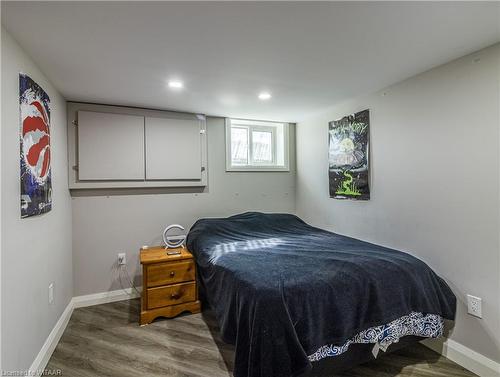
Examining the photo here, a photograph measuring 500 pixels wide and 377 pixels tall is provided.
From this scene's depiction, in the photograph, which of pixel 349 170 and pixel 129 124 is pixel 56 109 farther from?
pixel 349 170

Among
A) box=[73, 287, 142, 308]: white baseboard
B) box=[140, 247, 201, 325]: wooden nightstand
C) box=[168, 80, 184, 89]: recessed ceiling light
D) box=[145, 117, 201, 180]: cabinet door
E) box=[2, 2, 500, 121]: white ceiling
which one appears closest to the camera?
box=[2, 2, 500, 121]: white ceiling

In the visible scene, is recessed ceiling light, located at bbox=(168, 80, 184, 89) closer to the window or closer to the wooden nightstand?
the window

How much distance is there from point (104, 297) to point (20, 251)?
1.58 m

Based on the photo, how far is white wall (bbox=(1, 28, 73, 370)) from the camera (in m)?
1.40

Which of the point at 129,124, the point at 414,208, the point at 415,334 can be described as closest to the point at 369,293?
the point at 415,334

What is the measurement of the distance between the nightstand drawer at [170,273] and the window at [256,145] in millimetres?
1383

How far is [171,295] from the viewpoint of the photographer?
2.53m

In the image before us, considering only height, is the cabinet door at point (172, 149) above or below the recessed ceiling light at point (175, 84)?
below

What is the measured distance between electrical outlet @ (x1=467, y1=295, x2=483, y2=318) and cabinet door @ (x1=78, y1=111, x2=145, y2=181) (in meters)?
3.08

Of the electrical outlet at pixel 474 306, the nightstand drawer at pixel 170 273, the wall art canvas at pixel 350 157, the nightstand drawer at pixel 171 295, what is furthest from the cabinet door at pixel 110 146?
the electrical outlet at pixel 474 306

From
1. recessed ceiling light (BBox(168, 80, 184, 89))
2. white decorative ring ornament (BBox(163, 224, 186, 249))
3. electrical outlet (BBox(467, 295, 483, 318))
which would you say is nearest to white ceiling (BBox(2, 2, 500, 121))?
recessed ceiling light (BBox(168, 80, 184, 89))

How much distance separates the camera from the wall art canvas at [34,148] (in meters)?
1.60

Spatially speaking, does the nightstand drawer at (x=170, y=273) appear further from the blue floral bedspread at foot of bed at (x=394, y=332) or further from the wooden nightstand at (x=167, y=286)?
the blue floral bedspread at foot of bed at (x=394, y=332)

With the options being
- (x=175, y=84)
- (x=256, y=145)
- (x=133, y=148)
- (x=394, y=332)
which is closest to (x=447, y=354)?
(x=394, y=332)
